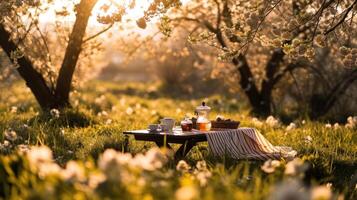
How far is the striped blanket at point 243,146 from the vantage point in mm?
10188

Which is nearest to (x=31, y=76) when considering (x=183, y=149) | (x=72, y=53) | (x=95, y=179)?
(x=72, y=53)

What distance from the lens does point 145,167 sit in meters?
5.59

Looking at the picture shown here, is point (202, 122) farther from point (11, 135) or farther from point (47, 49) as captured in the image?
point (47, 49)

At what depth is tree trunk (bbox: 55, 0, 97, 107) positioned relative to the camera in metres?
14.1

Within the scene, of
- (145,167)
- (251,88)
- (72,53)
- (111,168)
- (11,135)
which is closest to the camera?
(111,168)

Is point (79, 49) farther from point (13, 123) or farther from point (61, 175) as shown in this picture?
point (61, 175)

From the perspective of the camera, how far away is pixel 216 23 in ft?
62.1

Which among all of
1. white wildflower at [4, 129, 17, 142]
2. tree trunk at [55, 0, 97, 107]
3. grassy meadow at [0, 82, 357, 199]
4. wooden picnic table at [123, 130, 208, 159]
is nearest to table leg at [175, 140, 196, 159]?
wooden picnic table at [123, 130, 208, 159]

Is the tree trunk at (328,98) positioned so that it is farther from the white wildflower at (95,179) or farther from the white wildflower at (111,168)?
the white wildflower at (111,168)

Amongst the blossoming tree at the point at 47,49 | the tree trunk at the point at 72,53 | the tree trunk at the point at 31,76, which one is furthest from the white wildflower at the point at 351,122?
the tree trunk at the point at 31,76

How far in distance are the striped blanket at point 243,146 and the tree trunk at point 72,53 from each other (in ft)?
15.2

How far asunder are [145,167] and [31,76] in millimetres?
9755

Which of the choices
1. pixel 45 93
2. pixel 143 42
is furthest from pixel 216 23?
pixel 45 93

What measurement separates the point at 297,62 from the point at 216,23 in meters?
2.37
